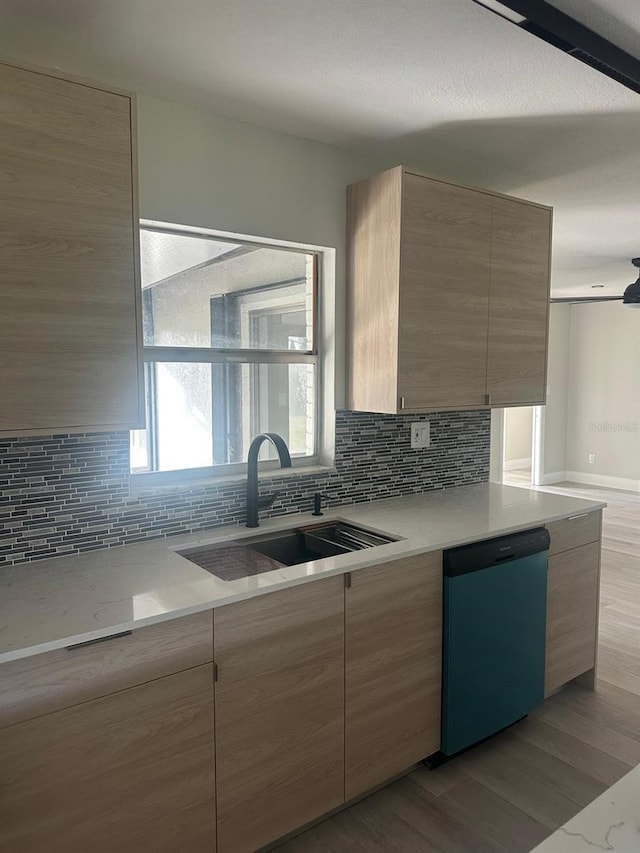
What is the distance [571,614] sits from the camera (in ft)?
9.12

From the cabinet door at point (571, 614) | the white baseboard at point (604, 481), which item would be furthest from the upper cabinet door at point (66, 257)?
the white baseboard at point (604, 481)

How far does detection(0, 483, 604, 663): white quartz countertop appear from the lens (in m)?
1.50

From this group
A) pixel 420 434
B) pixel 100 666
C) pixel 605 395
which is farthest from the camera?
pixel 605 395

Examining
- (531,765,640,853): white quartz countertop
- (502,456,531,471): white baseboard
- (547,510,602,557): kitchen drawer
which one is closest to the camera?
(531,765,640,853): white quartz countertop

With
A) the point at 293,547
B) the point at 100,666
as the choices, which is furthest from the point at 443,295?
the point at 100,666

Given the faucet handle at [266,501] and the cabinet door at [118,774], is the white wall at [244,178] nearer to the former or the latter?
the faucet handle at [266,501]

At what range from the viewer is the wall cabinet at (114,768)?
141 centimetres

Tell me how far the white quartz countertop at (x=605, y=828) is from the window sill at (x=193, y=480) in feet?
5.56

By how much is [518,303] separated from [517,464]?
22.2ft

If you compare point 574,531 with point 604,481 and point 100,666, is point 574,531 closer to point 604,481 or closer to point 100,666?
point 100,666

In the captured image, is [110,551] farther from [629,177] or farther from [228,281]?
[629,177]

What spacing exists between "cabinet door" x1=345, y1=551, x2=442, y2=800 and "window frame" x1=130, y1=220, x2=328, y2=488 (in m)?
0.73

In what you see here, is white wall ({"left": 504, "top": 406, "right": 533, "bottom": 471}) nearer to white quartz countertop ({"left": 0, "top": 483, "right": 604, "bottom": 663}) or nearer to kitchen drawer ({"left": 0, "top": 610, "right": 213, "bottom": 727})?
white quartz countertop ({"left": 0, "top": 483, "right": 604, "bottom": 663})

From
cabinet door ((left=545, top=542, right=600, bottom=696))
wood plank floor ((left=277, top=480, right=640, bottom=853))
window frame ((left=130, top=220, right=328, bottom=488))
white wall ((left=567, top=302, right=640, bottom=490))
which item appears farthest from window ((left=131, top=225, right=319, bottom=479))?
white wall ((left=567, top=302, right=640, bottom=490))
